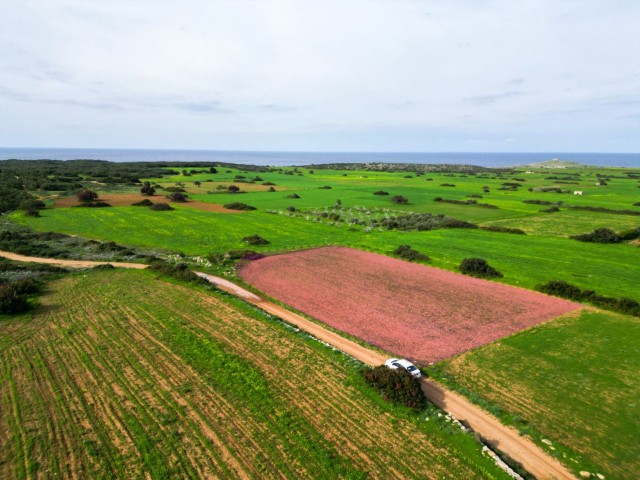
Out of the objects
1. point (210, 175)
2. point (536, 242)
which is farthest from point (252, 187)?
point (536, 242)

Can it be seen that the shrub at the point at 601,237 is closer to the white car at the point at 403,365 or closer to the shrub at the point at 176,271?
the white car at the point at 403,365

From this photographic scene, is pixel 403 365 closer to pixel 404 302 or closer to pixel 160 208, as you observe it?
pixel 404 302

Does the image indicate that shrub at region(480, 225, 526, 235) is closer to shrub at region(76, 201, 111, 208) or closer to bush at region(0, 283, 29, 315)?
bush at region(0, 283, 29, 315)

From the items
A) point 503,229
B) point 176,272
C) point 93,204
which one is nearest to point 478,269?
point 503,229

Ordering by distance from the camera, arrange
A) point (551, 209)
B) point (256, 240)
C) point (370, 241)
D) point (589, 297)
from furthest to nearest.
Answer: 1. point (551, 209)
2. point (370, 241)
3. point (256, 240)
4. point (589, 297)

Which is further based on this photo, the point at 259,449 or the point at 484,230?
the point at 484,230

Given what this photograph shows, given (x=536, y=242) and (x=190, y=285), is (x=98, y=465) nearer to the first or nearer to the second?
(x=190, y=285)
